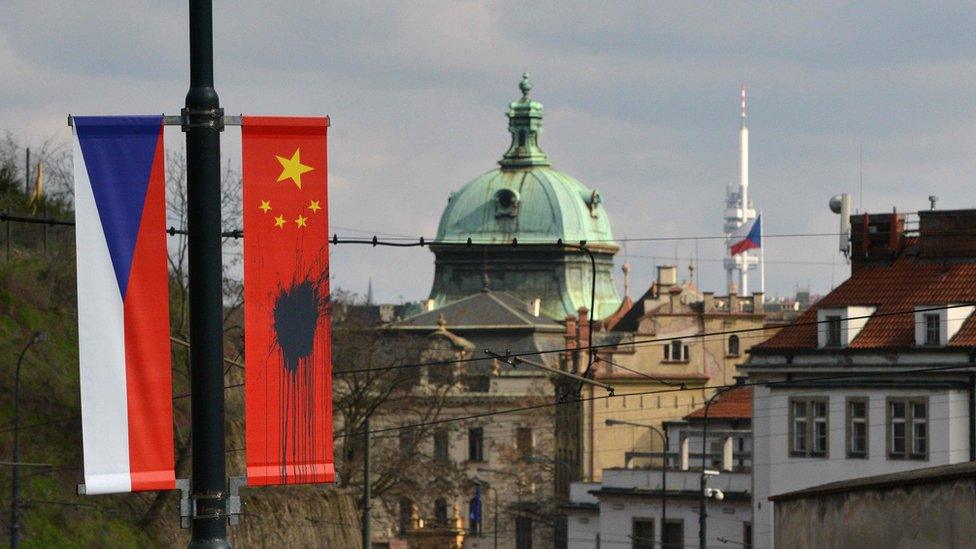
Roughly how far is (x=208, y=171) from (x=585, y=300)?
530ft

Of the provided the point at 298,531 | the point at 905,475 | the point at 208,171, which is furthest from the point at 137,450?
the point at 298,531

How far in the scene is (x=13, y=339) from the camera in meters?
56.0

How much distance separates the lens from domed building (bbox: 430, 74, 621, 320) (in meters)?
175

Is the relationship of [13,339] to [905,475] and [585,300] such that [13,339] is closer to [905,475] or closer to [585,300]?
[905,475]

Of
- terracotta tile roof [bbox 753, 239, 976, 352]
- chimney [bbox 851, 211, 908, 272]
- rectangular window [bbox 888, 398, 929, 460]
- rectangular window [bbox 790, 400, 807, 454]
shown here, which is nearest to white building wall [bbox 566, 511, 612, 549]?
terracotta tile roof [bbox 753, 239, 976, 352]

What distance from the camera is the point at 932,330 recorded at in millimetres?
56250

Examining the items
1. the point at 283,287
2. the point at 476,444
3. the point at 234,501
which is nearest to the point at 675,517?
the point at 283,287

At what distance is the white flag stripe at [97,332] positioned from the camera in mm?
14266

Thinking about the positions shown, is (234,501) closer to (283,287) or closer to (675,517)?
(283,287)

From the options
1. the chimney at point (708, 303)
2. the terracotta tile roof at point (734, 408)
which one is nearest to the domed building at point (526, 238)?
the chimney at point (708, 303)

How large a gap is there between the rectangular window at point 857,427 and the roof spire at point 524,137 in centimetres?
12289

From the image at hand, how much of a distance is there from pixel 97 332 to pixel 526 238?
162 meters

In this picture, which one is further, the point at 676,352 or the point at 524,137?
the point at 524,137

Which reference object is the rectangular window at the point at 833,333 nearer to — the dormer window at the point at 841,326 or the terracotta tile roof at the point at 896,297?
the dormer window at the point at 841,326
